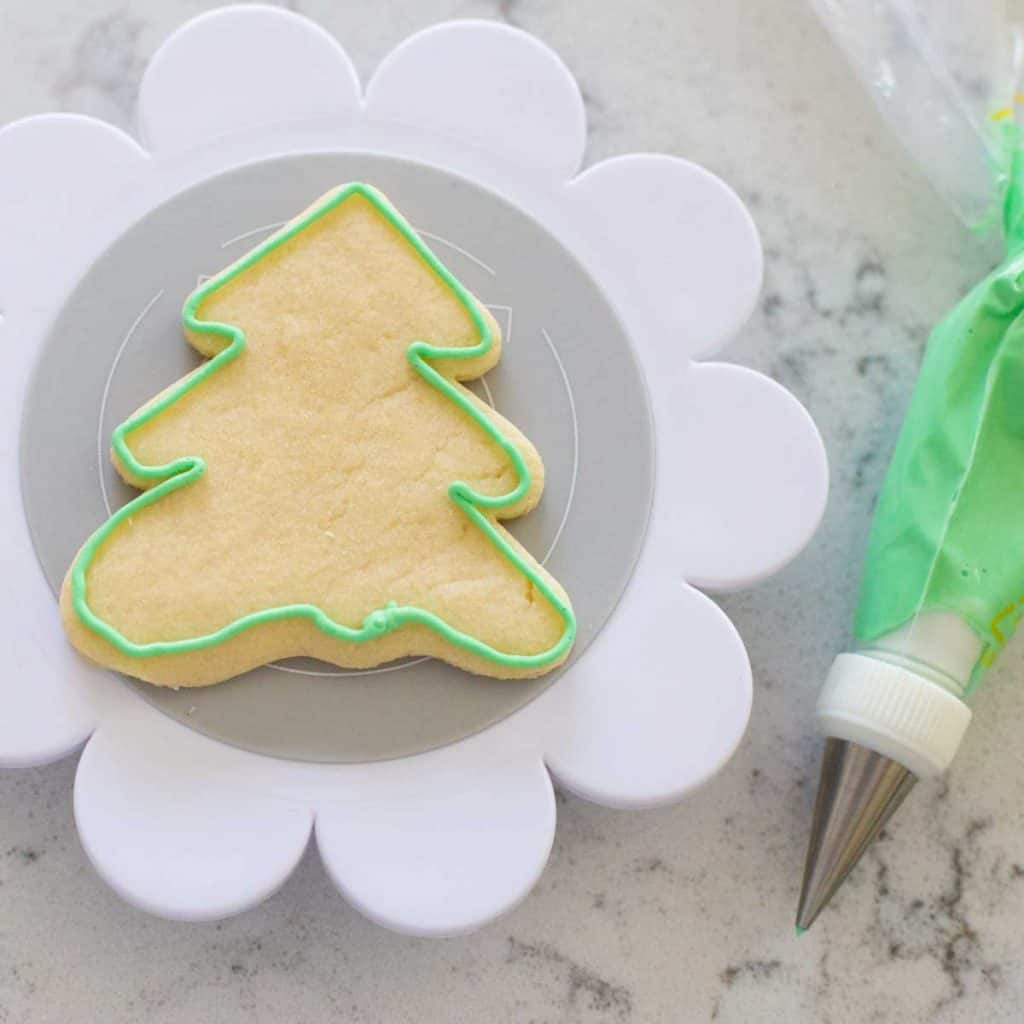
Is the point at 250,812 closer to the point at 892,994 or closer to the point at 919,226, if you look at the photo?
the point at 892,994

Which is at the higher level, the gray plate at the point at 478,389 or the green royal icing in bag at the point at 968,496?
the gray plate at the point at 478,389

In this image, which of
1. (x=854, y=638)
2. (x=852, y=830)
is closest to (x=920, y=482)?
(x=854, y=638)

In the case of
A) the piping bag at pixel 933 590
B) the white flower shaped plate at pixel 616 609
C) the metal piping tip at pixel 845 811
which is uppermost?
the white flower shaped plate at pixel 616 609

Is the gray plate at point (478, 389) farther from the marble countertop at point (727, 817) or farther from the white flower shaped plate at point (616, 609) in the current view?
the marble countertop at point (727, 817)

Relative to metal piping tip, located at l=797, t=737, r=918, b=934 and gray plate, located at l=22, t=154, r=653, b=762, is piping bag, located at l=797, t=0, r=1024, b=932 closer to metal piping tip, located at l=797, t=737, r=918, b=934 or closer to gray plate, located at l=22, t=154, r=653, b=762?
metal piping tip, located at l=797, t=737, r=918, b=934

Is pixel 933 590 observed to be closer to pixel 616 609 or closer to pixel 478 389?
pixel 616 609

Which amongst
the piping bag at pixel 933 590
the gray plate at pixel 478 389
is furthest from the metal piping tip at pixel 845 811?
the gray plate at pixel 478 389
